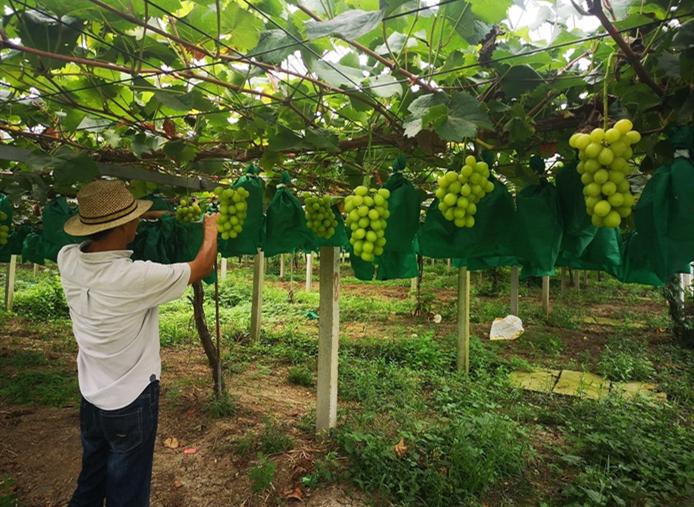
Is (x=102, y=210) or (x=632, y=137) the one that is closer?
(x=632, y=137)

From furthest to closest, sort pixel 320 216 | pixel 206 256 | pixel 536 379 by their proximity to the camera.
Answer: pixel 536 379 → pixel 320 216 → pixel 206 256

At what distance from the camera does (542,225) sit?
1702 millimetres

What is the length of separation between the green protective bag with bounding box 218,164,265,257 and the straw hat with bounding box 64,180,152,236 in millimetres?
630

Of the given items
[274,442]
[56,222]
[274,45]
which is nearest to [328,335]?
[274,442]

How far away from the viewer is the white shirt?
203 centimetres

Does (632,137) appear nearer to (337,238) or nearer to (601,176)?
(601,176)

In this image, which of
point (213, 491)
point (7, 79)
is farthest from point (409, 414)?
point (7, 79)

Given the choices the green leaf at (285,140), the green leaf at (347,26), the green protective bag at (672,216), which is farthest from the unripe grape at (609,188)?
the green leaf at (285,140)

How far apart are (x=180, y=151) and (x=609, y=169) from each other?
7.14ft

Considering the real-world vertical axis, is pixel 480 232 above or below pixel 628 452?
above

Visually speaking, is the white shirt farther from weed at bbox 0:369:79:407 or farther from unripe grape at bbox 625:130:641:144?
weed at bbox 0:369:79:407

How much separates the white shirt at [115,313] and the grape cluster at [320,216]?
31.5 inches

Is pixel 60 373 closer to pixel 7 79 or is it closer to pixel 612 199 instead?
pixel 7 79

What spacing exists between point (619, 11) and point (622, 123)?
1.47 feet
